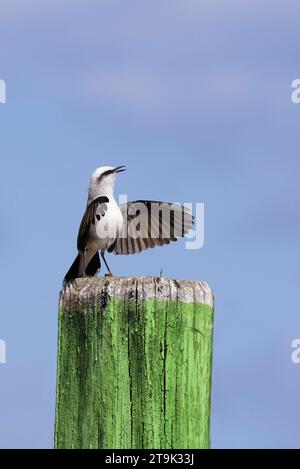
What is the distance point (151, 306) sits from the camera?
15.9ft

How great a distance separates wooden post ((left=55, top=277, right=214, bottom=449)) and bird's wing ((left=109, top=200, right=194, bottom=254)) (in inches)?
241

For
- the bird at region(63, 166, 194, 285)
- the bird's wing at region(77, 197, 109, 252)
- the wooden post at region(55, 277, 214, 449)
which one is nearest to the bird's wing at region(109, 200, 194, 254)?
the bird at region(63, 166, 194, 285)

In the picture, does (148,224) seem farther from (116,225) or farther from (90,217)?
(90,217)

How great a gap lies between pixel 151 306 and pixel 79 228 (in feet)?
17.7

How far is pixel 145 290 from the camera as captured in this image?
4867mm

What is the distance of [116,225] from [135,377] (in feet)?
18.6

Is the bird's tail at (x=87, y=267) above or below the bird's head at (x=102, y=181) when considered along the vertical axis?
below

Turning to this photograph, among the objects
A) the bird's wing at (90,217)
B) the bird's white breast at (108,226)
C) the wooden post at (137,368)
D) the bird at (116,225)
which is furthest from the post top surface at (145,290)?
the bird's white breast at (108,226)

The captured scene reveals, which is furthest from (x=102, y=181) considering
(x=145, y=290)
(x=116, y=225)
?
(x=145, y=290)

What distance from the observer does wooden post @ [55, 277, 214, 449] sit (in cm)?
475

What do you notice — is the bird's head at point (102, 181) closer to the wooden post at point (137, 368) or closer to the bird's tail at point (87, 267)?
the bird's tail at point (87, 267)

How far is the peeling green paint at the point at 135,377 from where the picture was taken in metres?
4.75
